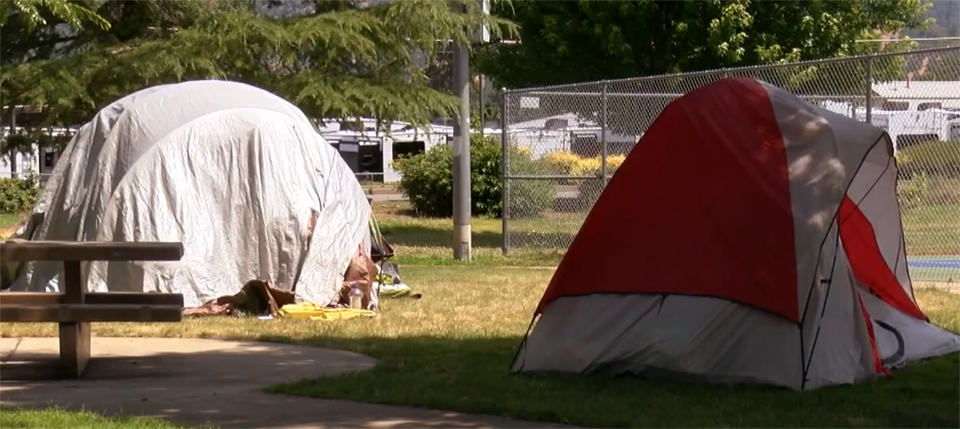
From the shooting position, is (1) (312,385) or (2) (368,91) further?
(2) (368,91)

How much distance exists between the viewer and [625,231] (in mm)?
8695

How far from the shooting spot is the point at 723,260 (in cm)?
838

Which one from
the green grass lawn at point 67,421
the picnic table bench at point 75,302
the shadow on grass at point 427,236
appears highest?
the picnic table bench at point 75,302

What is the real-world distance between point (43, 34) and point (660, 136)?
1617cm

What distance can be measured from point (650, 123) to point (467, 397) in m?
10.2

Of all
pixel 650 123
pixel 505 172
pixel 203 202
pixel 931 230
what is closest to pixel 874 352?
pixel 203 202

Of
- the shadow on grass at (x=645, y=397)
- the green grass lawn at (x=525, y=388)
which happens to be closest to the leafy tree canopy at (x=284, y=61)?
the green grass lawn at (x=525, y=388)

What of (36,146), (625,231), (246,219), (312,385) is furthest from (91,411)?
(36,146)

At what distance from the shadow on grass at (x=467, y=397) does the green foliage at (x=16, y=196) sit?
2232 centimetres

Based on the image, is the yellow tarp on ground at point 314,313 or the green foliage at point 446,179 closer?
the yellow tarp on ground at point 314,313

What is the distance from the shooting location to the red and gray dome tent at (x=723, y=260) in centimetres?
825

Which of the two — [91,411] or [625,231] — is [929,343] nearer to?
[625,231]

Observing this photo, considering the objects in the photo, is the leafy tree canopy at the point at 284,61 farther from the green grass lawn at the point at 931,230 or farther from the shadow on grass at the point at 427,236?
the green grass lawn at the point at 931,230

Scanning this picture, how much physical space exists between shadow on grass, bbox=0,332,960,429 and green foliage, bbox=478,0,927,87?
595 inches
